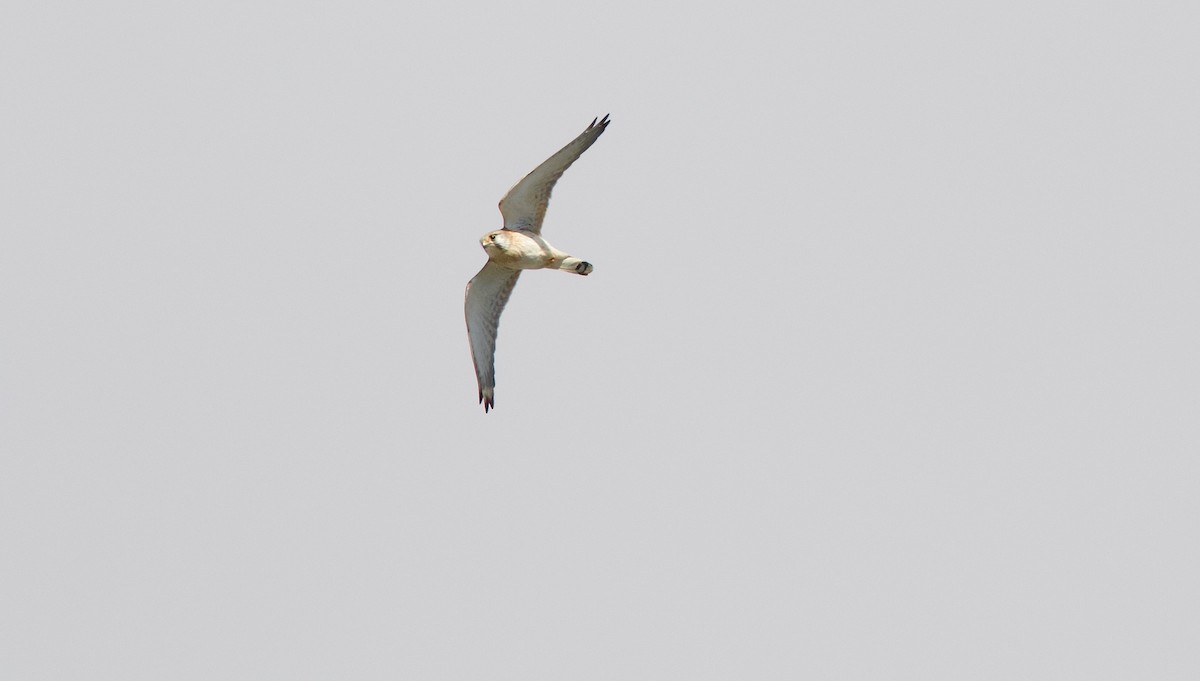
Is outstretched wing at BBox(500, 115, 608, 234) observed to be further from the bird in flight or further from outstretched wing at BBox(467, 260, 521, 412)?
outstretched wing at BBox(467, 260, 521, 412)

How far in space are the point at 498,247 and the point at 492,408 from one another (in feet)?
11.7

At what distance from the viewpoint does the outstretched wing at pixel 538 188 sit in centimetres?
2620

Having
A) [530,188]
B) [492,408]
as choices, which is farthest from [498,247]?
[492,408]

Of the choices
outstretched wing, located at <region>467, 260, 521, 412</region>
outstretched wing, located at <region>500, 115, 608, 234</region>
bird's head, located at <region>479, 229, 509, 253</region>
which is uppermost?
outstretched wing, located at <region>500, 115, 608, 234</region>

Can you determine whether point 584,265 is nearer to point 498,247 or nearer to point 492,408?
point 498,247

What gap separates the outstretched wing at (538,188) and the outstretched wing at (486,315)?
1062 millimetres

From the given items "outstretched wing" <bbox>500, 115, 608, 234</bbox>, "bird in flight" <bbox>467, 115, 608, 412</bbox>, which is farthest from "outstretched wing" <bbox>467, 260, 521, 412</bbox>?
"outstretched wing" <bbox>500, 115, 608, 234</bbox>

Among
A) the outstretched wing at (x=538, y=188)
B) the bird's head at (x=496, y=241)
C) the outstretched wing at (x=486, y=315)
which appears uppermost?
the outstretched wing at (x=538, y=188)

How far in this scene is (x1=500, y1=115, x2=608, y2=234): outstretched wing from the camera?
26203 mm

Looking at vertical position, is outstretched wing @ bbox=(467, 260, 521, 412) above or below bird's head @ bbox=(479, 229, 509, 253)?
below

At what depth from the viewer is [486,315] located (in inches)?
1126

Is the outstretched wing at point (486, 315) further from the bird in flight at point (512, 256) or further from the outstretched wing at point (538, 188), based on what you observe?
the outstretched wing at point (538, 188)

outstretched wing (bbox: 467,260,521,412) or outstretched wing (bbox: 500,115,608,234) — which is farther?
outstretched wing (bbox: 467,260,521,412)

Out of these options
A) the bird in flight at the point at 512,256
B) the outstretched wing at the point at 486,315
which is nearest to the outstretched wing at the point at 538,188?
the bird in flight at the point at 512,256
